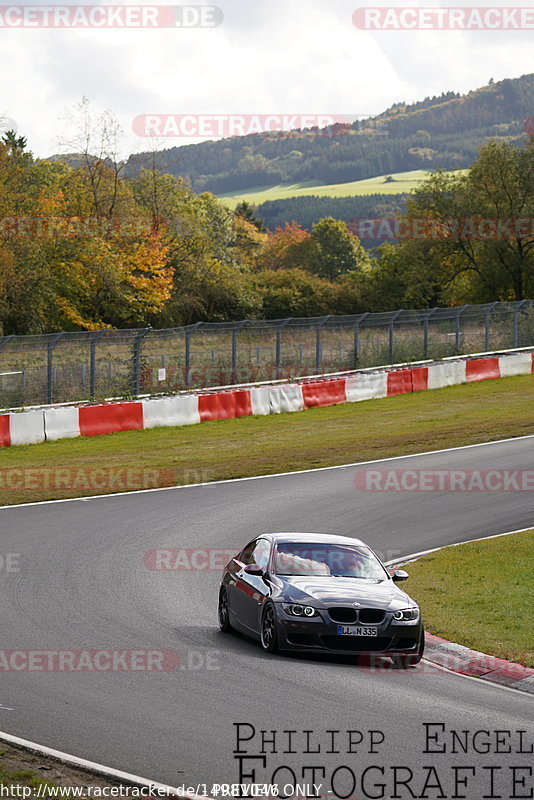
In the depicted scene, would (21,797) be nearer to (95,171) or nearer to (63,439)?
(63,439)

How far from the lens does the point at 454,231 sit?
66.2 m

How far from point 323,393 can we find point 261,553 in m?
23.5

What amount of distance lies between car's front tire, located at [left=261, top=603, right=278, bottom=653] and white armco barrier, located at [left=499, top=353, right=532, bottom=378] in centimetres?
3194

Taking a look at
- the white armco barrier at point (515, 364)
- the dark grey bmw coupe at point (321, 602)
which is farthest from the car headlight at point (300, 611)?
the white armco barrier at point (515, 364)

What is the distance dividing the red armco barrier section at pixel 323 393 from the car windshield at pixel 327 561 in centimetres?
2286

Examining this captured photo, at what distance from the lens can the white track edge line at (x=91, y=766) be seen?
6492 millimetres

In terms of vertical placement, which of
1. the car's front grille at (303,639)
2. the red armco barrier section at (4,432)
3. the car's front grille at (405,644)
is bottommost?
the car's front grille at (405,644)

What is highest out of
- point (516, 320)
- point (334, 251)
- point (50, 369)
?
point (334, 251)

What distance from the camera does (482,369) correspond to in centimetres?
4062

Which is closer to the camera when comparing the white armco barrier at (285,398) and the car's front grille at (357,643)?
the car's front grille at (357,643)

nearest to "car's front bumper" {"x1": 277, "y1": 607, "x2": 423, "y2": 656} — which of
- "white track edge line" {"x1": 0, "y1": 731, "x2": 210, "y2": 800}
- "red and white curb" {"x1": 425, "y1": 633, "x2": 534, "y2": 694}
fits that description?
"red and white curb" {"x1": 425, "y1": 633, "x2": 534, "y2": 694}

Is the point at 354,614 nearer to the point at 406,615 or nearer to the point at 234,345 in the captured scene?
the point at 406,615

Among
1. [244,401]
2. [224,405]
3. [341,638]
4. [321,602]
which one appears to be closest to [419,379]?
[244,401]

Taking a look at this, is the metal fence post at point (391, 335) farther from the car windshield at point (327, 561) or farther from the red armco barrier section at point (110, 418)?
the car windshield at point (327, 561)
